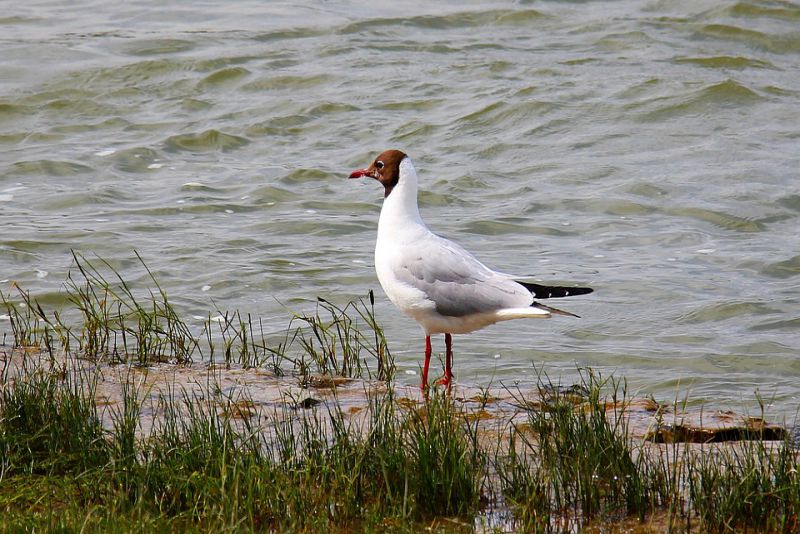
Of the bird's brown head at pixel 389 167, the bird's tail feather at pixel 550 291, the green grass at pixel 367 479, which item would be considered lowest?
the green grass at pixel 367 479

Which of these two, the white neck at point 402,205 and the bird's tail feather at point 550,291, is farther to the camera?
the white neck at point 402,205

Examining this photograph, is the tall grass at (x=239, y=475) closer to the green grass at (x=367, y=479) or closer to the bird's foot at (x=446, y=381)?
the green grass at (x=367, y=479)

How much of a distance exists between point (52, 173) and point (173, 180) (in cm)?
142

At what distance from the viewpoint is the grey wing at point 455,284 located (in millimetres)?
6562

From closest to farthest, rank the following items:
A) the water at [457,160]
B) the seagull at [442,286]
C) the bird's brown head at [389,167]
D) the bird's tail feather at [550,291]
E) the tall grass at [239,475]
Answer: the tall grass at [239,475], the seagull at [442,286], the bird's tail feather at [550,291], the bird's brown head at [389,167], the water at [457,160]

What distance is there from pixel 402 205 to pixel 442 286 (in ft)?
2.07

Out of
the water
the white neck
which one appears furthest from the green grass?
the water

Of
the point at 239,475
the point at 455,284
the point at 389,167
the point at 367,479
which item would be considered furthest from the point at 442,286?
the point at 239,475

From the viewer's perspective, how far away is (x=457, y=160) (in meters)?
13.7

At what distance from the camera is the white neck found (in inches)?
271

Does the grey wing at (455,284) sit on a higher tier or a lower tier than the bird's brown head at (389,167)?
lower

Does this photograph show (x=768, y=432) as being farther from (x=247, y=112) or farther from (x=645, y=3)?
(x=645, y=3)

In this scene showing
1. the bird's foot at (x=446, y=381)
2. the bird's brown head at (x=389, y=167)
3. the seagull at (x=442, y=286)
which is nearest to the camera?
the seagull at (x=442, y=286)

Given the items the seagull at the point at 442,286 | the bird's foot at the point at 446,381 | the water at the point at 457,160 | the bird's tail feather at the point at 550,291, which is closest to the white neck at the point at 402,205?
the seagull at the point at 442,286
